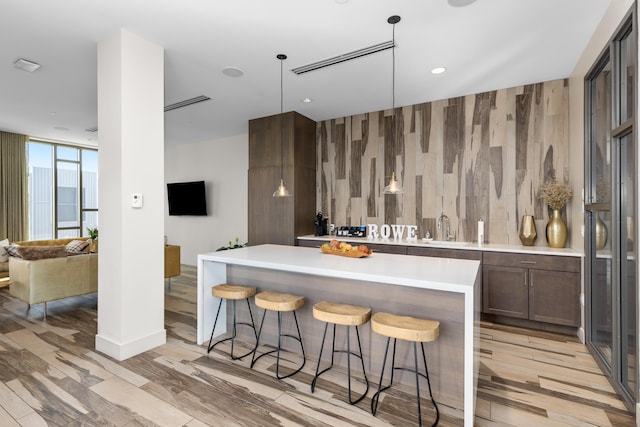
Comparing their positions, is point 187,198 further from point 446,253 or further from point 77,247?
point 446,253

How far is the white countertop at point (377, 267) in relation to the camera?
1944 mm

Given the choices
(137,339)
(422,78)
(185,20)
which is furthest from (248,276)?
(422,78)

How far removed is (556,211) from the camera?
3596 millimetres

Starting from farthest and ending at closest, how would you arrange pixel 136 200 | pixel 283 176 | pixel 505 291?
1. pixel 283 176
2. pixel 505 291
3. pixel 136 200

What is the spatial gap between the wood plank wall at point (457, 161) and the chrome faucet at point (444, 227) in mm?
56

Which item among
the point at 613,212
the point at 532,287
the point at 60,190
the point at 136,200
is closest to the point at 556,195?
→ the point at 532,287

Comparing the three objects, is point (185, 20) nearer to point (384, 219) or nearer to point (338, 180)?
point (338, 180)

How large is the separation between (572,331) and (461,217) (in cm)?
168

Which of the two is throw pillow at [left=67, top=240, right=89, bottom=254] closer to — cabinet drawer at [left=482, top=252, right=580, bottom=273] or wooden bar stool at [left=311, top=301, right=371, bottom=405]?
wooden bar stool at [left=311, top=301, right=371, bottom=405]

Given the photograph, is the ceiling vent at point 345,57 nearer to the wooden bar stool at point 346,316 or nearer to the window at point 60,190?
the wooden bar stool at point 346,316

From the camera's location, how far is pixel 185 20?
2.64 metres

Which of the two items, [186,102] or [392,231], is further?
[392,231]

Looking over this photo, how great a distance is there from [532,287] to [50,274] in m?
5.56

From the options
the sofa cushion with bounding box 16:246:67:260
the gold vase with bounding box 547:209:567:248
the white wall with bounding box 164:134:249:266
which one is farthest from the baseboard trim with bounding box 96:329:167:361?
the gold vase with bounding box 547:209:567:248
